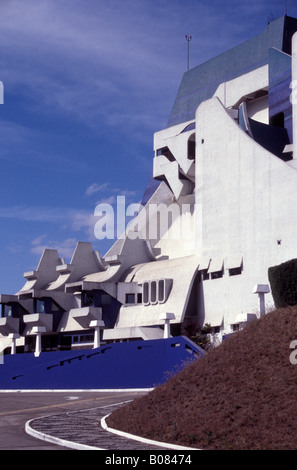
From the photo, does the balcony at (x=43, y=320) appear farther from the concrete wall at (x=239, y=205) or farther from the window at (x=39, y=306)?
the concrete wall at (x=239, y=205)

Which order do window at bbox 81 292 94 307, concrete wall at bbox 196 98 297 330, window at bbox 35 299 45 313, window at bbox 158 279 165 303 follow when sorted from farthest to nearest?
window at bbox 35 299 45 313 → window at bbox 81 292 94 307 → window at bbox 158 279 165 303 → concrete wall at bbox 196 98 297 330

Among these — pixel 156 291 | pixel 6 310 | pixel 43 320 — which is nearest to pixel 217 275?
pixel 156 291

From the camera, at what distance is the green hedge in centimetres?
2366

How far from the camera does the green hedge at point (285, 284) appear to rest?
23.7 m

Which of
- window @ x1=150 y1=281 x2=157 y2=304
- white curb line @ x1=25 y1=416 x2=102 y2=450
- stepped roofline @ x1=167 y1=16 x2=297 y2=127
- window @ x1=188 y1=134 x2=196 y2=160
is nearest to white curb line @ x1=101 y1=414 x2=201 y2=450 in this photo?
white curb line @ x1=25 y1=416 x2=102 y2=450

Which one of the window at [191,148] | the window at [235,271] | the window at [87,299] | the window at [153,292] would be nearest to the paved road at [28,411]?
the window at [235,271]

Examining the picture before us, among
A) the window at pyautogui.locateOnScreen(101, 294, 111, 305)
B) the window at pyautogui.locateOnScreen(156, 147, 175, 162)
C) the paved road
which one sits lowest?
the paved road

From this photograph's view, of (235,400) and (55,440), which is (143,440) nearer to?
(55,440)

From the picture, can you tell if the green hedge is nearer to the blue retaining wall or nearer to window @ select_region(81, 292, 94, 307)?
the blue retaining wall

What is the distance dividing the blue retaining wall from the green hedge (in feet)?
29.8

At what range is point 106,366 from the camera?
131 ft

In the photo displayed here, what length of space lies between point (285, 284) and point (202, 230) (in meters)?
22.2
